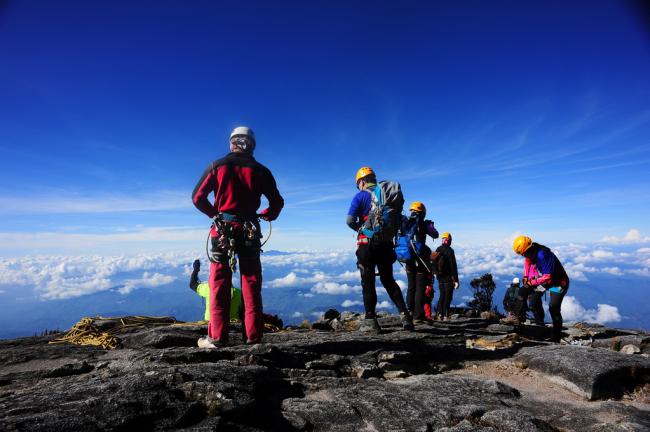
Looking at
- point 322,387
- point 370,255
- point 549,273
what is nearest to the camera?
point 322,387

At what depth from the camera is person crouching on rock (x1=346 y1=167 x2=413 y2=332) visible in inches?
333

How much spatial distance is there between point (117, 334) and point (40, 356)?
205 centimetres

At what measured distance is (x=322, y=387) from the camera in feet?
16.6

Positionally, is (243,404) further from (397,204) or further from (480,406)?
(397,204)

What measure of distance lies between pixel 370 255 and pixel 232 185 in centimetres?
387

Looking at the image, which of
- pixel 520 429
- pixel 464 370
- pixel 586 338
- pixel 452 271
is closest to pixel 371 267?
pixel 464 370

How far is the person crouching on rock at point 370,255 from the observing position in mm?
8469

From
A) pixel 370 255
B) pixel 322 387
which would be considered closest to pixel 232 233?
pixel 322 387

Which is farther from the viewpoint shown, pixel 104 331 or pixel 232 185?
pixel 104 331

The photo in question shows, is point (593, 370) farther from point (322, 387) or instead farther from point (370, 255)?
point (370, 255)

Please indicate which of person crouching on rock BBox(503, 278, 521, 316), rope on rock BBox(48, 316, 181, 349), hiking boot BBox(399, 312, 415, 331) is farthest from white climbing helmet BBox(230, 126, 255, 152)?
person crouching on rock BBox(503, 278, 521, 316)

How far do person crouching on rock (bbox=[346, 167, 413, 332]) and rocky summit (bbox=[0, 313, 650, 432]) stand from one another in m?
1.08

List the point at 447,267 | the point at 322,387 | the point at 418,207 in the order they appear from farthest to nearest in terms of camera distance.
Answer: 1. the point at 447,267
2. the point at 418,207
3. the point at 322,387

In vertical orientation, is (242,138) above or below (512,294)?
above
